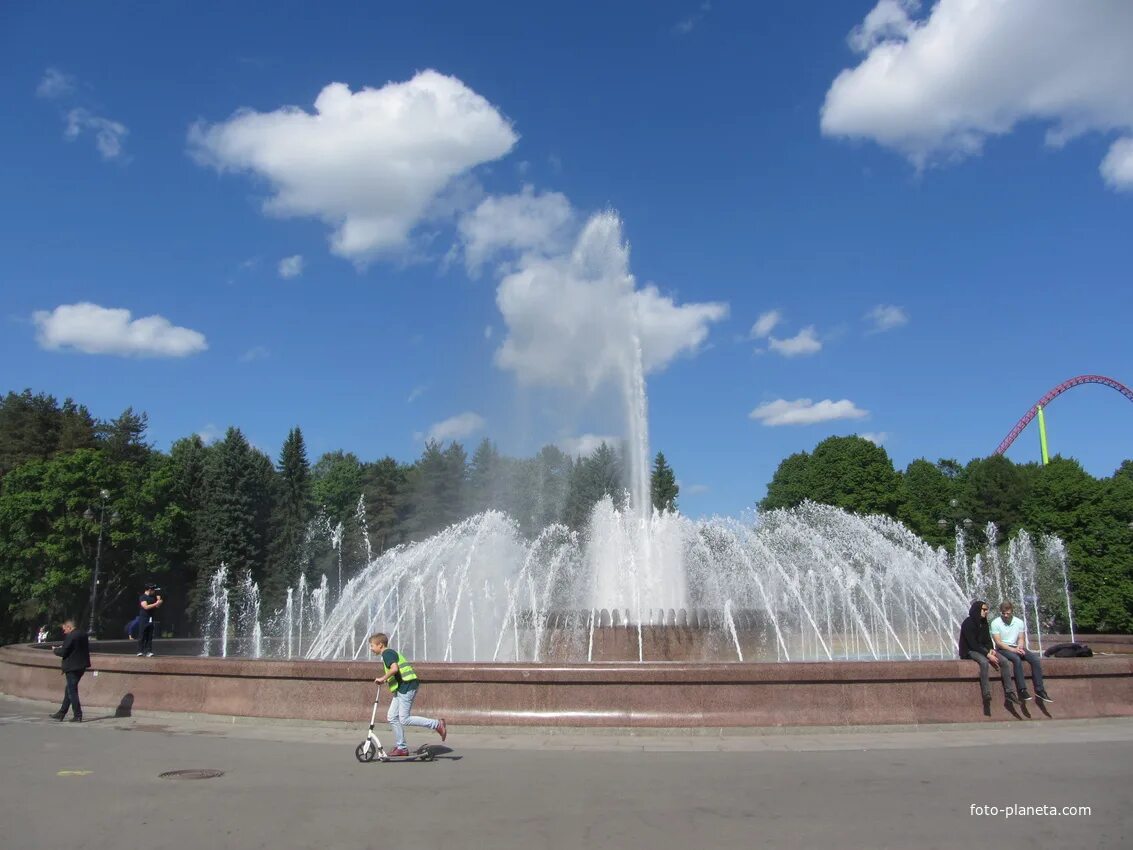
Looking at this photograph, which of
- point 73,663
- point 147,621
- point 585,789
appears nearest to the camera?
point 585,789

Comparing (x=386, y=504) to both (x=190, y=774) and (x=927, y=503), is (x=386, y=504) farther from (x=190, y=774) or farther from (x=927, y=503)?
(x=190, y=774)

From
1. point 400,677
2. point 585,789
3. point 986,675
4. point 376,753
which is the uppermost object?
point 400,677

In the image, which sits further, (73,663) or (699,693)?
(73,663)

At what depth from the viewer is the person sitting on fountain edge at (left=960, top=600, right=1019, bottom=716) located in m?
10.6

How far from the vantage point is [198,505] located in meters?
61.3

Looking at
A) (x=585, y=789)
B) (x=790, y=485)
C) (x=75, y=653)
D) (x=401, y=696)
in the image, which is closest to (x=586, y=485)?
(x=790, y=485)

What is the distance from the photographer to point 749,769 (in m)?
8.29

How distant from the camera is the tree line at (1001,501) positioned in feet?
160

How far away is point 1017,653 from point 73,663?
40.9 ft

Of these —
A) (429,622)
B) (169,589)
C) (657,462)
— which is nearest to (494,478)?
(657,462)

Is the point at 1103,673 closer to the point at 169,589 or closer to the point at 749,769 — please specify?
the point at 749,769

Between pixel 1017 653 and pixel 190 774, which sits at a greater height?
pixel 1017 653

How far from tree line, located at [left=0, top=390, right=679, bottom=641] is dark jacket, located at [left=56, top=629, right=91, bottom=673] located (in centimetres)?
1572

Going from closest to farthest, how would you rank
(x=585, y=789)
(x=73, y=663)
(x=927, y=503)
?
(x=585, y=789) < (x=73, y=663) < (x=927, y=503)
